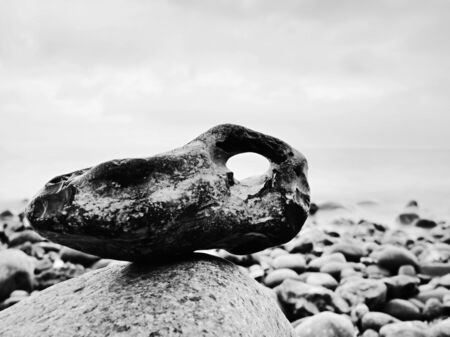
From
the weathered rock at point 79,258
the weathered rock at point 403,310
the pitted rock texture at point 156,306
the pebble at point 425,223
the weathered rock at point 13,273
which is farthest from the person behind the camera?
the pebble at point 425,223

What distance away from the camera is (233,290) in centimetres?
207

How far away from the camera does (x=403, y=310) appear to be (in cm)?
399

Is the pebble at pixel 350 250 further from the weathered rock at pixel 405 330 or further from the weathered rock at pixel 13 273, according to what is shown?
the weathered rock at pixel 13 273

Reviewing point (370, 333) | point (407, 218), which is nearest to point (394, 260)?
point (370, 333)

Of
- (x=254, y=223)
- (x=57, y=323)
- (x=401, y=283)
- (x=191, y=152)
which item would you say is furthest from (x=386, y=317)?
(x=57, y=323)

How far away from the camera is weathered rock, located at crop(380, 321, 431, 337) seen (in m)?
3.29

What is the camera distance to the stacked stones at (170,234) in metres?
→ 1.84

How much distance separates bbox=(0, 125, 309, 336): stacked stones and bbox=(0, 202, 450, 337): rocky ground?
1314 mm

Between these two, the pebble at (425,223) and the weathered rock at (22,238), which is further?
the pebble at (425,223)

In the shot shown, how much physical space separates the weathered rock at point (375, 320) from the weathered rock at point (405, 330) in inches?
6.7

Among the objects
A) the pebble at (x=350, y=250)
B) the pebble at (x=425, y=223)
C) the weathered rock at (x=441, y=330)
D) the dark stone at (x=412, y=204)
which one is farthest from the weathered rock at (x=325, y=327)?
the dark stone at (x=412, y=204)

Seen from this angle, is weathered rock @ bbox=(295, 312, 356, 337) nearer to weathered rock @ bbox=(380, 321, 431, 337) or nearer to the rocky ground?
the rocky ground

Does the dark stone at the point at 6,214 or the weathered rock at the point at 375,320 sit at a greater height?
the dark stone at the point at 6,214

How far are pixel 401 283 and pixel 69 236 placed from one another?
134 inches
